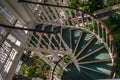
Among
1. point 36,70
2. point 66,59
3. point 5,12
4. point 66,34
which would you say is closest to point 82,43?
point 66,34

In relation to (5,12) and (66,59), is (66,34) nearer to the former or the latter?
(66,59)

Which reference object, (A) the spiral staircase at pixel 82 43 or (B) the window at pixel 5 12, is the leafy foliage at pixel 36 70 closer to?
(A) the spiral staircase at pixel 82 43

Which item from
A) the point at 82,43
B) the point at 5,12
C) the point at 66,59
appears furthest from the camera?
the point at 66,59

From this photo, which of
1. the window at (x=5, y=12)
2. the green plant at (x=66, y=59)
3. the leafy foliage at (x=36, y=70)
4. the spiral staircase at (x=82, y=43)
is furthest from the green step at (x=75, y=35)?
the window at (x=5, y=12)

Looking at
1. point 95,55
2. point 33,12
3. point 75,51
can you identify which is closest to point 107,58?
point 95,55

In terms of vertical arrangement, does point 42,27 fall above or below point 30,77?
above

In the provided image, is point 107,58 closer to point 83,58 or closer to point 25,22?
point 83,58

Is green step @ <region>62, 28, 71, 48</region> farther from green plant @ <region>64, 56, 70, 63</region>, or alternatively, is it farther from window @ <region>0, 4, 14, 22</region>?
window @ <region>0, 4, 14, 22</region>

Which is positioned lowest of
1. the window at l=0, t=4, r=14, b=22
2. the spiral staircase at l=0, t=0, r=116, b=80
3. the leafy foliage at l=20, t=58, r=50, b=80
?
the leafy foliage at l=20, t=58, r=50, b=80

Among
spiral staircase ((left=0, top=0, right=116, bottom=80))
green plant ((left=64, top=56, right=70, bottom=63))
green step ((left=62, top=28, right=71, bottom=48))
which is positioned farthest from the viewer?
green plant ((left=64, top=56, right=70, bottom=63))

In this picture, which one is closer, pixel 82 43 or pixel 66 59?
pixel 82 43

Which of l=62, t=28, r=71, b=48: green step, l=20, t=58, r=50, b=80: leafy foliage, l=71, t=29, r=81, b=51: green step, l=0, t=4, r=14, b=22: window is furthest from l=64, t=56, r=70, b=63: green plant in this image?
l=0, t=4, r=14, b=22: window
